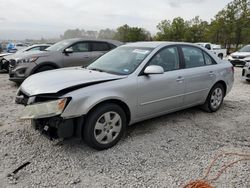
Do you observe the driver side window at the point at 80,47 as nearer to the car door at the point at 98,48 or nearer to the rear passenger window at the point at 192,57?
the car door at the point at 98,48

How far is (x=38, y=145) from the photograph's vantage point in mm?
3611

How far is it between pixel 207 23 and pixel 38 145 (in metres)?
41.8

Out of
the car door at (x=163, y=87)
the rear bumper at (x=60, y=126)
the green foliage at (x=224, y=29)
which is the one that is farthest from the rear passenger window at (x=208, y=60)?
the green foliage at (x=224, y=29)

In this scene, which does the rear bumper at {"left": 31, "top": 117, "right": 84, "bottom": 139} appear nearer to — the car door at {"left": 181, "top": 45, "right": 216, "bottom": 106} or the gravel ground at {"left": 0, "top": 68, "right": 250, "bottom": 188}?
the gravel ground at {"left": 0, "top": 68, "right": 250, "bottom": 188}

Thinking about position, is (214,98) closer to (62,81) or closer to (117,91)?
(117,91)

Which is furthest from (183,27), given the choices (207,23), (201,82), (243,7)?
(201,82)

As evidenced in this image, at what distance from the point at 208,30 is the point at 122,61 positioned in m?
36.2

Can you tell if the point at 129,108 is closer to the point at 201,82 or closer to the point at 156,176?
the point at 156,176

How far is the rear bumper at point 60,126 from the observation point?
10.3 ft

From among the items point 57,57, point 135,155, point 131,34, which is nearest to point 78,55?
point 57,57

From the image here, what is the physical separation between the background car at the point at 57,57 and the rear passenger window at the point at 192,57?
3442 millimetres

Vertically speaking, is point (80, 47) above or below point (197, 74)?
above

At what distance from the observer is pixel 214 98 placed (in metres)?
5.24

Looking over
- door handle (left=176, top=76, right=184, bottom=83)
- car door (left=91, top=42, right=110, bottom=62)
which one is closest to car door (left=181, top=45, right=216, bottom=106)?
door handle (left=176, top=76, right=184, bottom=83)
